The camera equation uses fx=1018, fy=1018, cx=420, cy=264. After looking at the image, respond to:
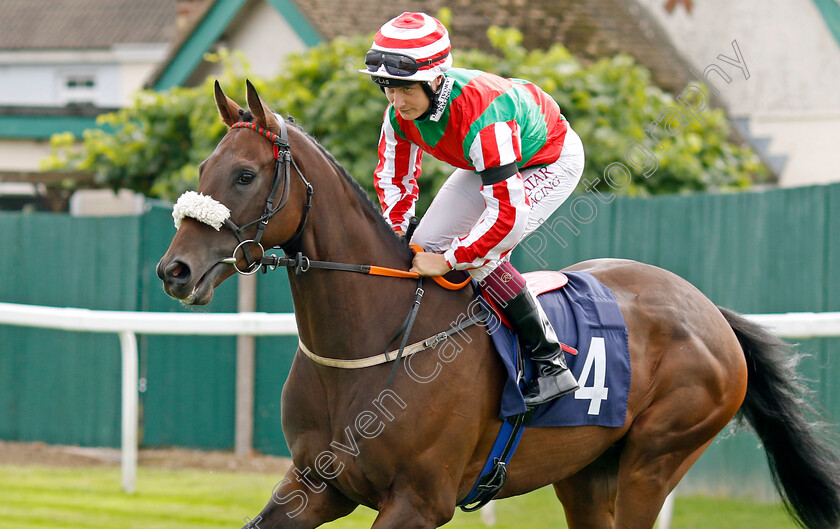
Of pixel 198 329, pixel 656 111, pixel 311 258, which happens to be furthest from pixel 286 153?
pixel 656 111

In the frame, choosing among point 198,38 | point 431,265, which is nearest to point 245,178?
point 431,265

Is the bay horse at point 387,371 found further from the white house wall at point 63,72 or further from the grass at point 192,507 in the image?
the white house wall at point 63,72

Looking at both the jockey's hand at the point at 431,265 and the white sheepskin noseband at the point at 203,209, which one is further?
the jockey's hand at the point at 431,265

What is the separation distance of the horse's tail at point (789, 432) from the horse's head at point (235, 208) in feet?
7.02

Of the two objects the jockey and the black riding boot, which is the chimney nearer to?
the jockey

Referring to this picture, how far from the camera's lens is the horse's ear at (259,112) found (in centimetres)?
305

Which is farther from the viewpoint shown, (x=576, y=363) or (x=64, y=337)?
(x=64, y=337)

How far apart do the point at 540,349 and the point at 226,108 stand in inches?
52.3

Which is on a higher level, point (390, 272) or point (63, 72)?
point (390, 272)

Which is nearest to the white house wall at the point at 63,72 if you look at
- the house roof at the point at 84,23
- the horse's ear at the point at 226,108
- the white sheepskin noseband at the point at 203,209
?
the house roof at the point at 84,23

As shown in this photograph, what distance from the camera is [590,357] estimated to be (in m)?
3.71

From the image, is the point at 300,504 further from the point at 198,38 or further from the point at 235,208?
the point at 198,38

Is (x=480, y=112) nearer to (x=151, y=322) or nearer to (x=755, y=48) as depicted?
(x=151, y=322)

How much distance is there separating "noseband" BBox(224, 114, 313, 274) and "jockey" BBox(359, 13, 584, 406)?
377 millimetres
